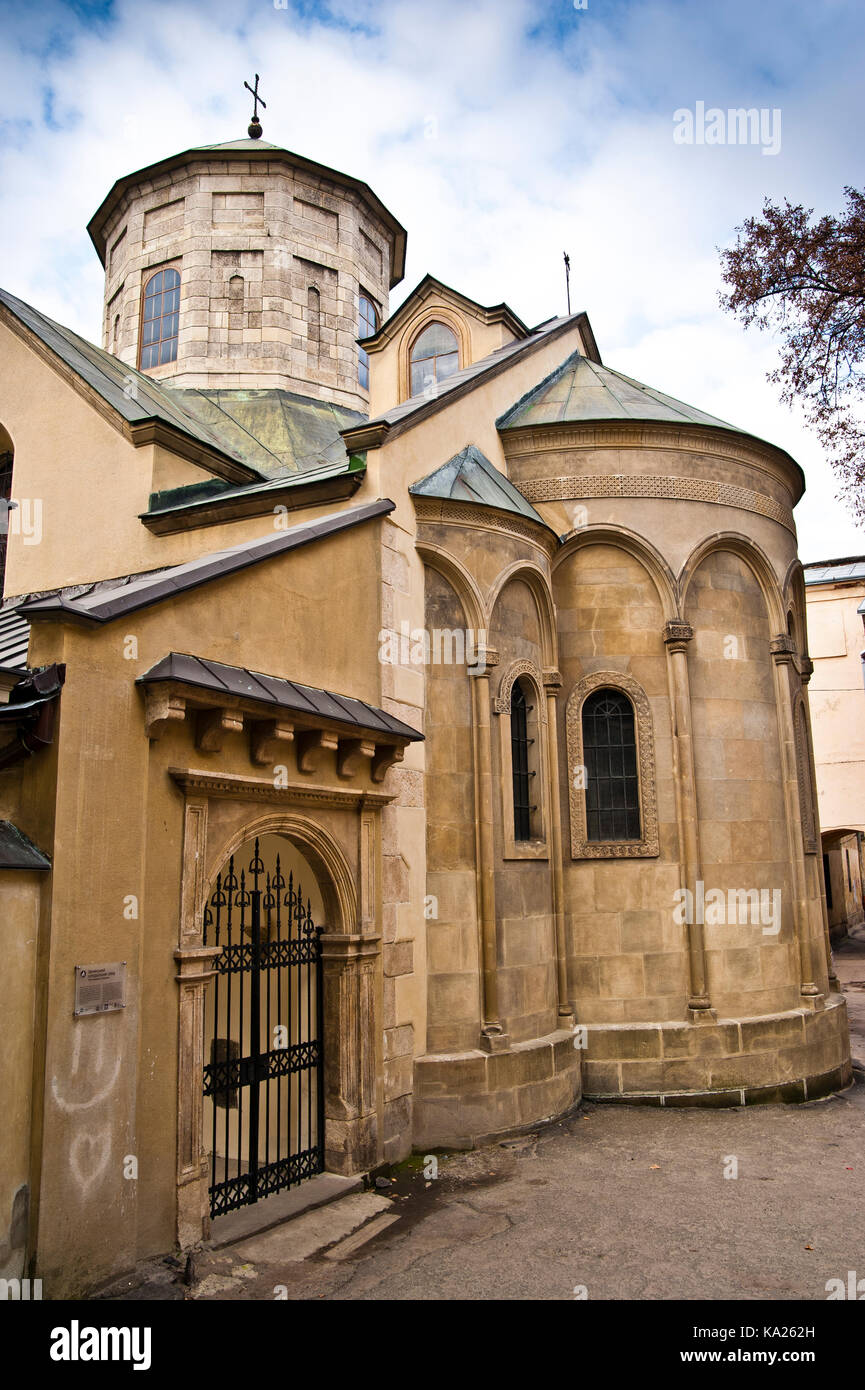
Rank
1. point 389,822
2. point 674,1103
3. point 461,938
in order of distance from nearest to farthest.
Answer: point 389,822
point 461,938
point 674,1103

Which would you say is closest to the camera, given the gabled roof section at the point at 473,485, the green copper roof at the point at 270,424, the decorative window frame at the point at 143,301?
the gabled roof section at the point at 473,485

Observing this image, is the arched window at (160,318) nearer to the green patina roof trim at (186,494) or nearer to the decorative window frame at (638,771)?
the green patina roof trim at (186,494)

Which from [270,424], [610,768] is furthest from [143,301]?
[610,768]

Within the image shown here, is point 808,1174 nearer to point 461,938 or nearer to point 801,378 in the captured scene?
point 461,938

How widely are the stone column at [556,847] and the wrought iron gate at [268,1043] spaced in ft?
10.5

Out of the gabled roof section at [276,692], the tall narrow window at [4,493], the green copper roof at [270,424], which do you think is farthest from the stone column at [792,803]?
the tall narrow window at [4,493]

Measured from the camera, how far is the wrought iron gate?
7.34 meters

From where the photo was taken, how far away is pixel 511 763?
35.8 ft

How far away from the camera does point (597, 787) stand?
12180 millimetres

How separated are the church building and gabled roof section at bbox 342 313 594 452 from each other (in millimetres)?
60

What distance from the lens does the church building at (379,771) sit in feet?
19.4

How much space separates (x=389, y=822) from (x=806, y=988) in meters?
6.32

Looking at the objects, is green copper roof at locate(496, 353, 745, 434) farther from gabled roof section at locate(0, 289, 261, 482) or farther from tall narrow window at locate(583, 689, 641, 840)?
gabled roof section at locate(0, 289, 261, 482)
